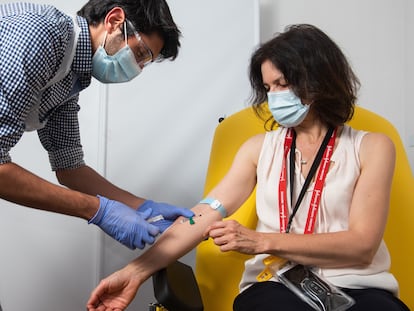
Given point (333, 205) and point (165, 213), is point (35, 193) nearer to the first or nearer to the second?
point (165, 213)

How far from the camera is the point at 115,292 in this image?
123 cm

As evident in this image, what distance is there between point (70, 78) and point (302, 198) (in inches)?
30.6

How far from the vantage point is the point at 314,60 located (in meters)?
1.38

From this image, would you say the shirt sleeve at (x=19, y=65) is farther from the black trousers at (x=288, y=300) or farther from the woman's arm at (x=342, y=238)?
the black trousers at (x=288, y=300)

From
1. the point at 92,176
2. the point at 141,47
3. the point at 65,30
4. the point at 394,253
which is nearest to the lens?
the point at 65,30

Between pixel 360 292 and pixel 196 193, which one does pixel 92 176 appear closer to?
pixel 196 193

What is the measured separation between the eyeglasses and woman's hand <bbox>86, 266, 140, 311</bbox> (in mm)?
631

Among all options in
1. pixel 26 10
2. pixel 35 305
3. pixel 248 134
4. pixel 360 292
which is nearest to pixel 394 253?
pixel 360 292

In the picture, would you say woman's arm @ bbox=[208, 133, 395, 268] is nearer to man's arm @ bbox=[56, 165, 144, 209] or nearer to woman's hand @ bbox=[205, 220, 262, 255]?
woman's hand @ bbox=[205, 220, 262, 255]

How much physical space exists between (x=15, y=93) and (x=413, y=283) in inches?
51.7

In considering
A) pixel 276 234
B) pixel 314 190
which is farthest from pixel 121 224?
pixel 314 190

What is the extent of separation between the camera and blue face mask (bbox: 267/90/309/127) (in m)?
1.35

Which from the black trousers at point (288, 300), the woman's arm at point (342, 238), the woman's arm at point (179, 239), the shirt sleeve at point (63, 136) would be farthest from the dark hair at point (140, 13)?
the black trousers at point (288, 300)

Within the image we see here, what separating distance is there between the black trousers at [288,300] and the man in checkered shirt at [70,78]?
319 millimetres
